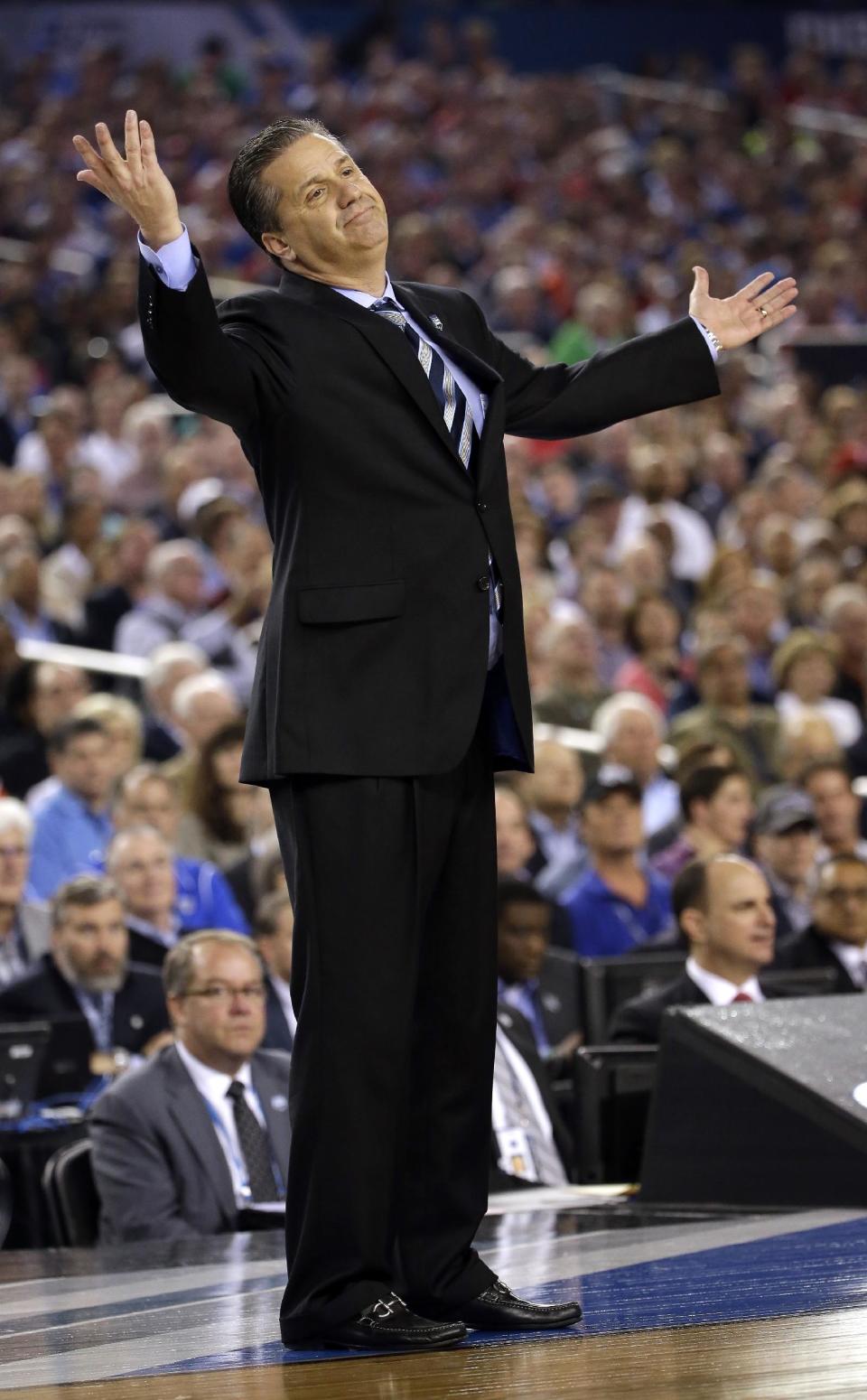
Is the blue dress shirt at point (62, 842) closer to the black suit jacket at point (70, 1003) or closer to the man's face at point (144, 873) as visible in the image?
the man's face at point (144, 873)

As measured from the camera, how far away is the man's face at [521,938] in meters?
6.09

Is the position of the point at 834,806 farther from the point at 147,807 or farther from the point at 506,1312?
the point at 506,1312

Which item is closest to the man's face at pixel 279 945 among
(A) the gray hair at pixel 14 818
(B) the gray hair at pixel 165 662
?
(A) the gray hair at pixel 14 818

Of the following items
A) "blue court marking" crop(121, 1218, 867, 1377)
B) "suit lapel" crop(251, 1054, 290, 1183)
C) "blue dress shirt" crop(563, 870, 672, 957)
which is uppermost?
"blue dress shirt" crop(563, 870, 672, 957)

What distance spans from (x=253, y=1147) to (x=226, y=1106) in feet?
0.35

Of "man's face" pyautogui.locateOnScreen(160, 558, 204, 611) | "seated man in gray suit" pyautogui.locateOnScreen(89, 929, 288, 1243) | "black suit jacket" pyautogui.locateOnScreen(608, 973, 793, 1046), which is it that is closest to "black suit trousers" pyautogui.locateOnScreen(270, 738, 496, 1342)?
"seated man in gray suit" pyautogui.locateOnScreen(89, 929, 288, 1243)

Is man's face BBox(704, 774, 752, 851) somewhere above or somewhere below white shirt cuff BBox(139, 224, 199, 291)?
below

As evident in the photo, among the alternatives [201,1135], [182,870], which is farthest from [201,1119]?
[182,870]

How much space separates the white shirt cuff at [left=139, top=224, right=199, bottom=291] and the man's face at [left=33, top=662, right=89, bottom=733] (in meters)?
4.99

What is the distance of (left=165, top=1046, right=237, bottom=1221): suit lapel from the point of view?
180 inches

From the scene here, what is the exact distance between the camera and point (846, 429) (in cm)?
1213

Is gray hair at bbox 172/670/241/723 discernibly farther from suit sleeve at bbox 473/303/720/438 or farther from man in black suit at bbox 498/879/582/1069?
suit sleeve at bbox 473/303/720/438

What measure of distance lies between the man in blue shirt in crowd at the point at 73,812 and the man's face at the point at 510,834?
1259mm

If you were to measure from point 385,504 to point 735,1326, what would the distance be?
105 centimetres
